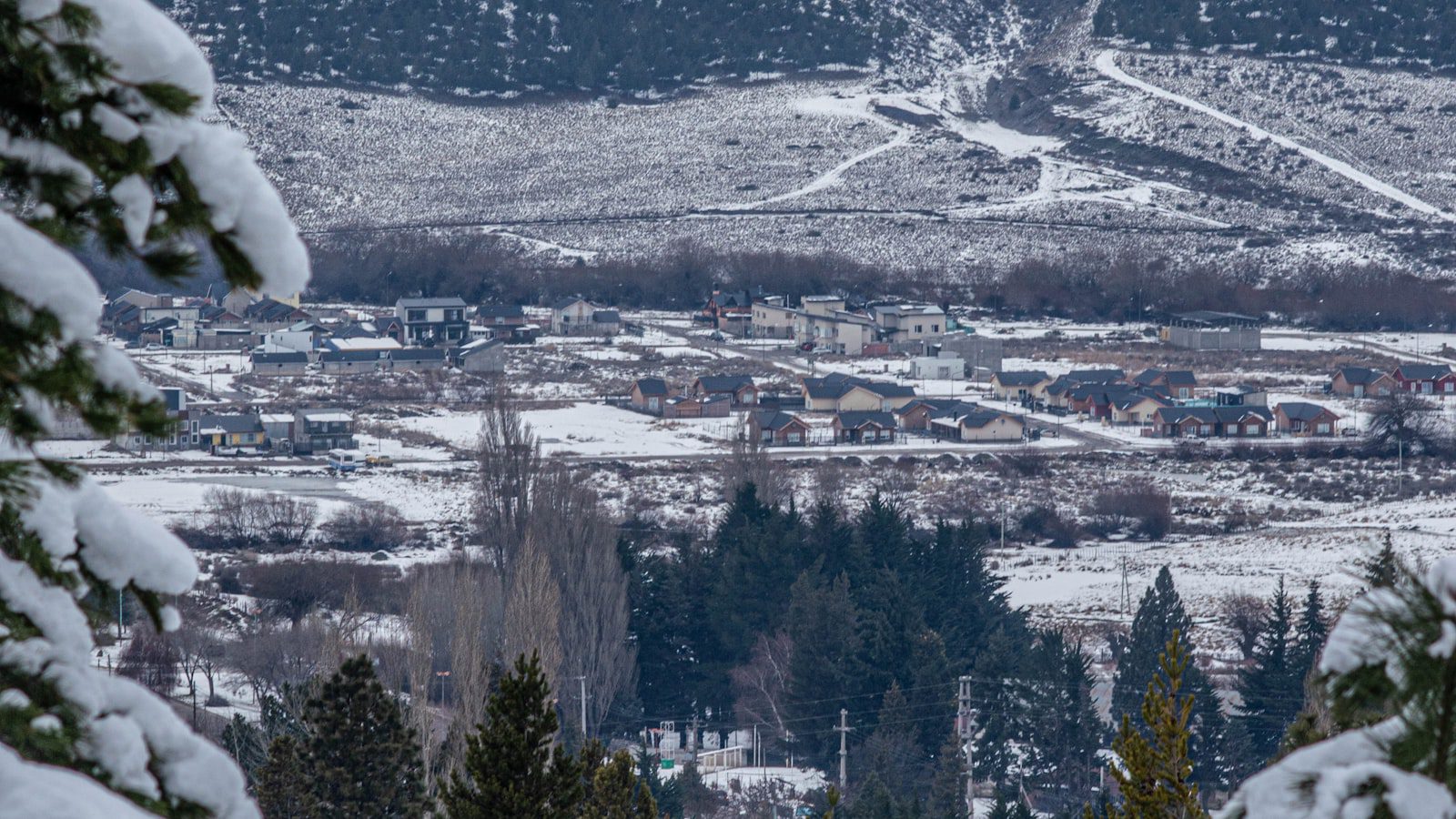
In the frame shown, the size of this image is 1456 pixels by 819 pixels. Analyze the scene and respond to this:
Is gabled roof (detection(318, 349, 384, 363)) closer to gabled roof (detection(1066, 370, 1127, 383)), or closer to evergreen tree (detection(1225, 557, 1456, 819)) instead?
gabled roof (detection(1066, 370, 1127, 383))

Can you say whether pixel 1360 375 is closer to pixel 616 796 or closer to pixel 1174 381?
pixel 1174 381

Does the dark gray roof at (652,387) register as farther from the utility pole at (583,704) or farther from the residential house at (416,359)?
the utility pole at (583,704)

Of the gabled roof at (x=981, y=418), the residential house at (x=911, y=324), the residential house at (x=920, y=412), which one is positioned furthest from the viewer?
the residential house at (x=911, y=324)

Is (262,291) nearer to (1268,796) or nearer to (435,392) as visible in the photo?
(1268,796)

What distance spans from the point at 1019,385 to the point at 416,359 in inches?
810

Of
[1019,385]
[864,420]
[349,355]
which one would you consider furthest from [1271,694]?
[349,355]

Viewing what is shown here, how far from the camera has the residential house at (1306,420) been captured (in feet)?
145

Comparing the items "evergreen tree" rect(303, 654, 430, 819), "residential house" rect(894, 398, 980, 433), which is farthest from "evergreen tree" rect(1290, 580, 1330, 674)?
"residential house" rect(894, 398, 980, 433)

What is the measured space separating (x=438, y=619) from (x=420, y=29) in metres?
99.0

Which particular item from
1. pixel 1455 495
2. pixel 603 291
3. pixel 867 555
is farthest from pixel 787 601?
pixel 603 291

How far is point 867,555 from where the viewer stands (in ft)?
83.0

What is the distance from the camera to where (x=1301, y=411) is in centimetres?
4472

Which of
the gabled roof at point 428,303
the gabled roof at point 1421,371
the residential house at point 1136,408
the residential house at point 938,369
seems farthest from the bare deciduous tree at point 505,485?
the gabled roof at point 428,303

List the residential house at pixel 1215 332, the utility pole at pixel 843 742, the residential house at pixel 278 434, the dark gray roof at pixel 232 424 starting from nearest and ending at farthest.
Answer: the utility pole at pixel 843 742, the residential house at pixel 278 434, the dark gray roof at pixel 232 424, the residential house at pixel 1215 332
